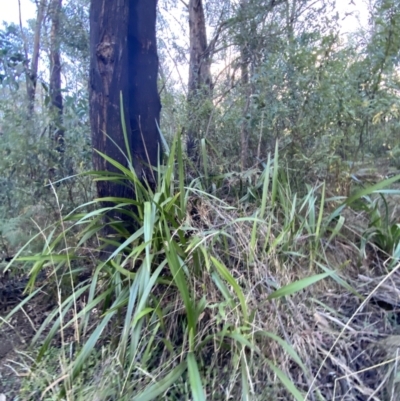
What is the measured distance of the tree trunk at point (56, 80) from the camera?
372 centimetres

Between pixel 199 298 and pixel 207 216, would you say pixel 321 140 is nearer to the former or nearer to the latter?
pixel 207 216

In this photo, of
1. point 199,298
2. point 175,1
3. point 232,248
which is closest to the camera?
point 199,298


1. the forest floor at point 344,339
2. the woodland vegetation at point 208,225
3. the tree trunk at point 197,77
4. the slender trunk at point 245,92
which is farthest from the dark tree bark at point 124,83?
the forest floor at point 344,339

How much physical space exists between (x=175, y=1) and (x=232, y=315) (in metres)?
7.44

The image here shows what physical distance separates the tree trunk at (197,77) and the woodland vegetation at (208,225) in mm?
35

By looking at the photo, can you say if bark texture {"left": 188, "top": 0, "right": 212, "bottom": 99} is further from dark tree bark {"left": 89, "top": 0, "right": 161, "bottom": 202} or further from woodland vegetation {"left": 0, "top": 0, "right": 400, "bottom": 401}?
dark tree bark {"left": 89, "top": 0, "right": 161, "bottom": 202}

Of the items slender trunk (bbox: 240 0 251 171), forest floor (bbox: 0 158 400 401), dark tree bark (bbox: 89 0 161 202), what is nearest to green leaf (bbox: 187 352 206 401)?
forest floor (bbox: 0 158 400 401)

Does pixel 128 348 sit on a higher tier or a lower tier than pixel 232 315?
lower

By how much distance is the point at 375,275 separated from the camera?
2.65 meters

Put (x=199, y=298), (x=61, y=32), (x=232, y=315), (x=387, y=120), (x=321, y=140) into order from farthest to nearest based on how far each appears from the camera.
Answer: (x=61, y=32) < (x=387, y=120) < (x=321, y=140) < (x=199, y=298) < (x=232, y=315)

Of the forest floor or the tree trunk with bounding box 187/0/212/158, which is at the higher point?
the tree trunk with bounding box 187/0/212/158

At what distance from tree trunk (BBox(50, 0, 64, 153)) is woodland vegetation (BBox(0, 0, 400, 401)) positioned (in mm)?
41

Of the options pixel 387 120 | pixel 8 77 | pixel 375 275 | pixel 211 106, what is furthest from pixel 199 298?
pixel 8 77

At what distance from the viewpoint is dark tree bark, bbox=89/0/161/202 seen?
2.83 m
